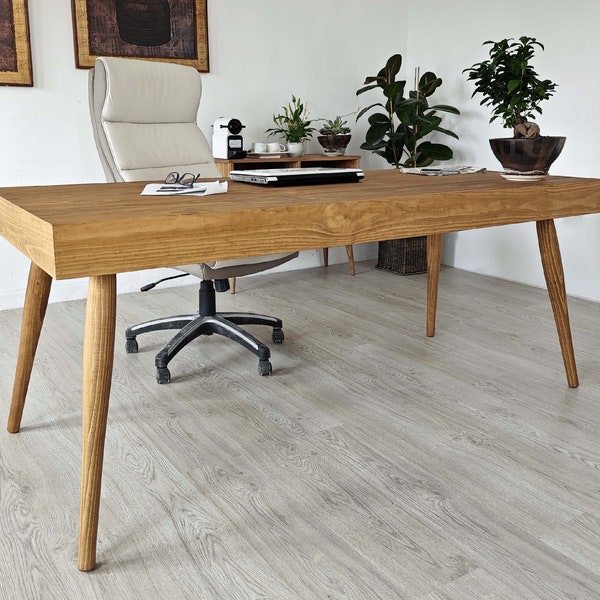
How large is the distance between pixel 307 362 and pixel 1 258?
5.41 feet

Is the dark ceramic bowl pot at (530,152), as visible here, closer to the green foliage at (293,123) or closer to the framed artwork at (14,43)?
the green foliage at (293,123)

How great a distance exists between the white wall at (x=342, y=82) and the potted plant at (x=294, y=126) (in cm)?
6

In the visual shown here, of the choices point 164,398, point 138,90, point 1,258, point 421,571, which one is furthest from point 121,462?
point 1,258

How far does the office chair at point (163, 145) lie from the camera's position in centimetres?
227

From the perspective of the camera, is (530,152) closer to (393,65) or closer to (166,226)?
(166,226)

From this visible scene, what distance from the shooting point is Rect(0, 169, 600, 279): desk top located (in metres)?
1.13

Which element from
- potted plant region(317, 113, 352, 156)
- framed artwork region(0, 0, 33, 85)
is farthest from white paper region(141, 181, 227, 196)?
potted plant region(317, 113, 352, 156)

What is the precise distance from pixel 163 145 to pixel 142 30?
41.9 inches

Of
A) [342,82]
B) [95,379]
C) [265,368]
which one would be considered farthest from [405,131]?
[95,379]

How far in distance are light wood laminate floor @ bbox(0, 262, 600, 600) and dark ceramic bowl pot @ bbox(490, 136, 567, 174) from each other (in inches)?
28.0

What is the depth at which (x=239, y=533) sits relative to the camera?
139 cm

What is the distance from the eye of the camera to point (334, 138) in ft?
11.8

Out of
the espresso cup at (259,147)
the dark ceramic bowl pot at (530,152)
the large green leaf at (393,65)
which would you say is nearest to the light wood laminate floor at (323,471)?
the dark ceramic bowl pot at (530,152)

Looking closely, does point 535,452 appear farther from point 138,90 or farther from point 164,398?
point 138,90
